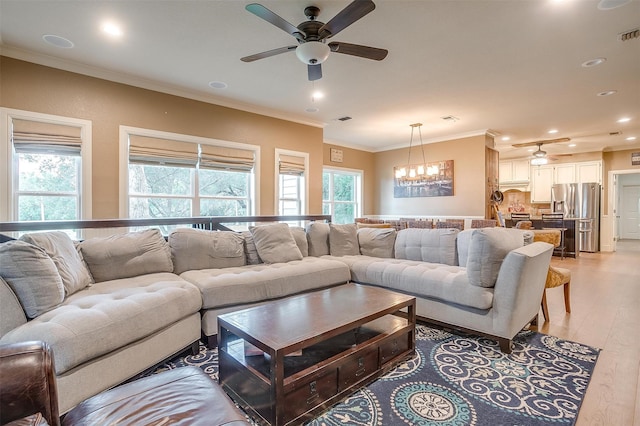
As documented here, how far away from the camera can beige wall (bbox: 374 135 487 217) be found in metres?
6.38

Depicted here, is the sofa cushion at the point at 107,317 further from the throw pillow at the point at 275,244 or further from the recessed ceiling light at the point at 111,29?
the recessed ceiling light at the point at 111,29

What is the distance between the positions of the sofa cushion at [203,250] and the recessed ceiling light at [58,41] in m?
2.13

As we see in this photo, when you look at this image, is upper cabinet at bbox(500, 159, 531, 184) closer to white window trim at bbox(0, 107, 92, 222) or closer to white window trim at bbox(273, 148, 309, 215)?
white window trim at bbox(273, 148, 309, 215)

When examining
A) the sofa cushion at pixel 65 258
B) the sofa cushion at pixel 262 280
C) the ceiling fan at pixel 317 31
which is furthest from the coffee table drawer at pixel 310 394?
the ceiling fan at pixel 317 31

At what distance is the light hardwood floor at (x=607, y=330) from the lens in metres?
1.72

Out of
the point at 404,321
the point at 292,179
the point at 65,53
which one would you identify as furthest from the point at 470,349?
the point at 65,53

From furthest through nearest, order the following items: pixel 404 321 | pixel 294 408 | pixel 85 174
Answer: pixel 85 174, pixel 404 321, pixel 294 408

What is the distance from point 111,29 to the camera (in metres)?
2.82

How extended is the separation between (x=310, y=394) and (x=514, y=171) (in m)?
9.92

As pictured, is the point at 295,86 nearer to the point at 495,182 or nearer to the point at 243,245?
the point at 243,245

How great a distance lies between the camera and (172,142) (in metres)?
4.24

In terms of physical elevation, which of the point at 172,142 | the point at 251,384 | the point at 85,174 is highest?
the point at 172,142

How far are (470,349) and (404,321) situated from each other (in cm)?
60

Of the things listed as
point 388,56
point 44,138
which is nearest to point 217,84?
point 44,138
